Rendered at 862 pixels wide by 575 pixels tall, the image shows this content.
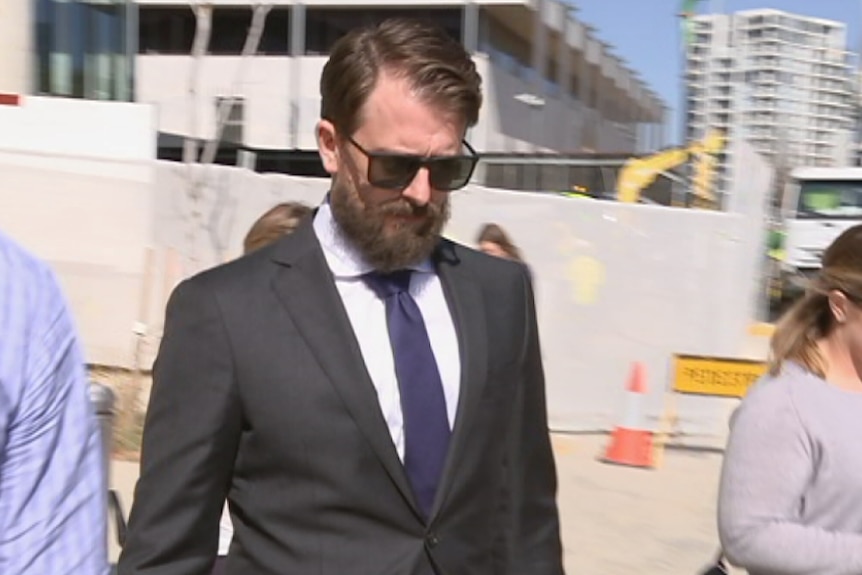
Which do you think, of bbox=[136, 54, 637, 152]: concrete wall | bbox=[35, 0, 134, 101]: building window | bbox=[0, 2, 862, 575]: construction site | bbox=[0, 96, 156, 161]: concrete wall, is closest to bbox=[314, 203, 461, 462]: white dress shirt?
bbox=[0, 2, 862, 575]: construction site

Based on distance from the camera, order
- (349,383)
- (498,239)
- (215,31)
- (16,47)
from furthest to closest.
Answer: (215,31) < (16,47) < (498,239) < (349,383)

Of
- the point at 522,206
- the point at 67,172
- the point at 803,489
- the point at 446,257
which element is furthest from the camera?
the point at 67,172

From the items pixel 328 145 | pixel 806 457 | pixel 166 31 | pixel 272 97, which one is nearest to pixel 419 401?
pixel 328 145

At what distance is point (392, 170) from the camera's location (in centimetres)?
193

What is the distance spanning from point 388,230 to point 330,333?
196 mm

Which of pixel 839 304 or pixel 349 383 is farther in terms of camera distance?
pixel 839 304

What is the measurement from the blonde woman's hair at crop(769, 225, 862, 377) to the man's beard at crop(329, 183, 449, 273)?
3.09 feet

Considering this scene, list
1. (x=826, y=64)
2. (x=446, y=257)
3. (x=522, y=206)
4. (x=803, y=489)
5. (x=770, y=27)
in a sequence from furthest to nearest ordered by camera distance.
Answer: (x=826, y=64) < (x=770, y=27) < (x=522, y=206) < (x=803, y=489) < (x=446, y=257)

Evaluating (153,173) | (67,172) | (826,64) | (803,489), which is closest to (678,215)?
(153,173)

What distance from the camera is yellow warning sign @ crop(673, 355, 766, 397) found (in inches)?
349

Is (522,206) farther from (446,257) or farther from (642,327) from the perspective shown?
(446,257)

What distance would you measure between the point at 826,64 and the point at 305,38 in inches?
1975

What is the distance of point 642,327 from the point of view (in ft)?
31.2

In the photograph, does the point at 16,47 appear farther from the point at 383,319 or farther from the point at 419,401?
the point at 419,401
